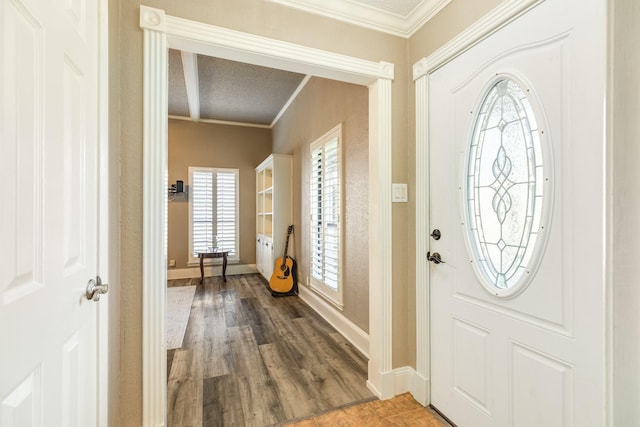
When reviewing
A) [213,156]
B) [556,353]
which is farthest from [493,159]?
[213,156]

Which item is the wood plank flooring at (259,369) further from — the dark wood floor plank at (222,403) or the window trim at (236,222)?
→ the window trim at (236,222)

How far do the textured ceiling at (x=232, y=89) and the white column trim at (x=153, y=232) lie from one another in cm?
218

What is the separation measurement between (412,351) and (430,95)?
5.58ft

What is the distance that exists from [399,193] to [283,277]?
2.72 m

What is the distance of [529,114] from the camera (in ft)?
4.06

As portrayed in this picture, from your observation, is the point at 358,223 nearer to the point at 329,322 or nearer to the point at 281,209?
the point at 329,322

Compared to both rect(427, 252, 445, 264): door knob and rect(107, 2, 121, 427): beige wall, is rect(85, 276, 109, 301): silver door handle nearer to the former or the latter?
rect(107, 2, 121, 427): beige wall

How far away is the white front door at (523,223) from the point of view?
1.03 m

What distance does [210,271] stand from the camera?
17.7ft

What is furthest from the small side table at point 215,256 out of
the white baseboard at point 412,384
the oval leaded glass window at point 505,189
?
the oval leaded glass window at point 505,189

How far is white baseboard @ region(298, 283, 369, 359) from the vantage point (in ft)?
8.08

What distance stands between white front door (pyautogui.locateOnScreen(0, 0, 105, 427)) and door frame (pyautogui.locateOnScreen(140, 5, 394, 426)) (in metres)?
0.29

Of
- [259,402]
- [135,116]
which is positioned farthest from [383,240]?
[135,116]

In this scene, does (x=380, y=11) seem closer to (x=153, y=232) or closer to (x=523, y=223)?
(x=523, y=223)
